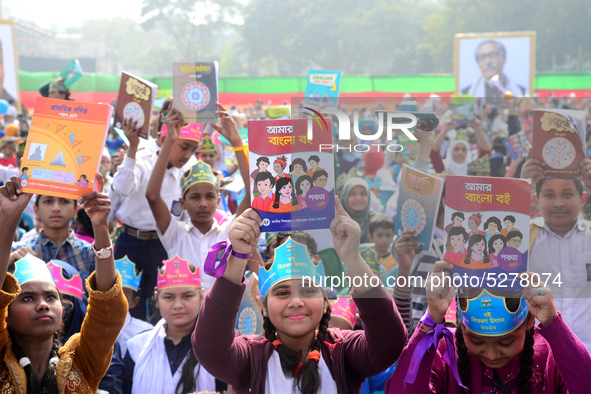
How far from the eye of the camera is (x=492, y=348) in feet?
7.89

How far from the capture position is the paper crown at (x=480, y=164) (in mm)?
3443

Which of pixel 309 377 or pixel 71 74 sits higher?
pixel 71 74

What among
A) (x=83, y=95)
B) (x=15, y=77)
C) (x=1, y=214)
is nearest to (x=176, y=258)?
(x=1, y=214)

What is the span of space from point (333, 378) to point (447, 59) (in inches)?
1782

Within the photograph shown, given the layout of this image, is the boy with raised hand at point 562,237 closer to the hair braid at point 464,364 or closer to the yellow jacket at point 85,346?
the hair braid at point 464,364

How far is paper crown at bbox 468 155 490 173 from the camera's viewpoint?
11.3 ft

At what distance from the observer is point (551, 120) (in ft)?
8.18

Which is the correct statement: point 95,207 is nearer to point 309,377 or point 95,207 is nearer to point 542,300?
point 309,377

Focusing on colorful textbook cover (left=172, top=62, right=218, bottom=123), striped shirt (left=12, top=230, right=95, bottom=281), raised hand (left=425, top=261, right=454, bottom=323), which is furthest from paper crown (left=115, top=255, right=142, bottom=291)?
raised hand (left=425, top=261, right=454, bottom=323)

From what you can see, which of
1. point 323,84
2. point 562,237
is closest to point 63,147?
point 562,237

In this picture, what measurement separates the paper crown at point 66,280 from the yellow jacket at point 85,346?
841mm

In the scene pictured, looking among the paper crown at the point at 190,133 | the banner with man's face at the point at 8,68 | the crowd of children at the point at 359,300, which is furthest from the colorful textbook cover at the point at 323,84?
the banner with man's face at the point at 8,68

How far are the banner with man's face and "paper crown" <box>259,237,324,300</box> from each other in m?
15.2

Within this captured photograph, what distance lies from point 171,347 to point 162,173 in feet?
3.87
